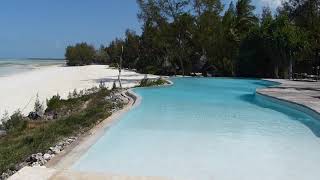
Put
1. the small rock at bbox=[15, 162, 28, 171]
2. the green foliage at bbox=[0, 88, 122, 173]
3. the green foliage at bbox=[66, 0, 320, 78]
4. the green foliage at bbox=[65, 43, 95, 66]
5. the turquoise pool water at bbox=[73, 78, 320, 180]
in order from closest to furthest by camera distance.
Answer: the small rock at bbox=[15, 162, 28, 171], the turquoise pool water at bbox=[73, 78, 320, 180], the green foliage at bbox=[0, 88, 122, 173], the green foliage at bbox=[66, 0, 320, 78], the green foliage at bbox=[65, 43, 95, 66]

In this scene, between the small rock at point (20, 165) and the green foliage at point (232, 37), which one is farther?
the green foliage at point (232, 37)

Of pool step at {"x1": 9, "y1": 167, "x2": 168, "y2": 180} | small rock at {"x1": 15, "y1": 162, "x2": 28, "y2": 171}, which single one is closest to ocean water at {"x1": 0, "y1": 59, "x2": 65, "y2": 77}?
small rock at {"x1": 15, "y1": 162, "x2": 28, "y2": 171}

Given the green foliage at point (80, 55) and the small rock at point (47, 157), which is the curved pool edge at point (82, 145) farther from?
the green foliage at point (80, 55)

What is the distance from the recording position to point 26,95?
2441cm

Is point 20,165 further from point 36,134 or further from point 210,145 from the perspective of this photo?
point 210,145

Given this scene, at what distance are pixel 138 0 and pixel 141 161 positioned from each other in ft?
96.6

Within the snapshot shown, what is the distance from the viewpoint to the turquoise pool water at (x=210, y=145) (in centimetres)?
670

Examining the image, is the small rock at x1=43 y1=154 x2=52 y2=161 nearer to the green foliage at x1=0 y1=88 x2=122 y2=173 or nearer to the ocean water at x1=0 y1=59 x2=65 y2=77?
the green foliage at x1=0 y1=88 x2=122 y2=173

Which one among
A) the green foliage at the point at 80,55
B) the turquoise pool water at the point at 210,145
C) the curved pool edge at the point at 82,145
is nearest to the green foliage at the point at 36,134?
the curved pool edge at the point at 82,145

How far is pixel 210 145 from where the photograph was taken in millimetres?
8617

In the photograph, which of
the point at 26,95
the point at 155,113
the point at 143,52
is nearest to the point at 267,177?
the point at 155,113

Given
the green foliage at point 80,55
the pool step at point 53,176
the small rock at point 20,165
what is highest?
the green foliage at point 80,55

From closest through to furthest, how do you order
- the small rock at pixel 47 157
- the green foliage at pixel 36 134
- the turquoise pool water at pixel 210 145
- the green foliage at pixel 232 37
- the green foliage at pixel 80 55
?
the turquoise pool water at pixel 210 145 → the small rock at pixel 47 157 → the green foliage at pixel 36 134 → the green foliage at pixel 232 37 → the green foliage at pixel 80 55

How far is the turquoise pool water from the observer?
670 centimetres
